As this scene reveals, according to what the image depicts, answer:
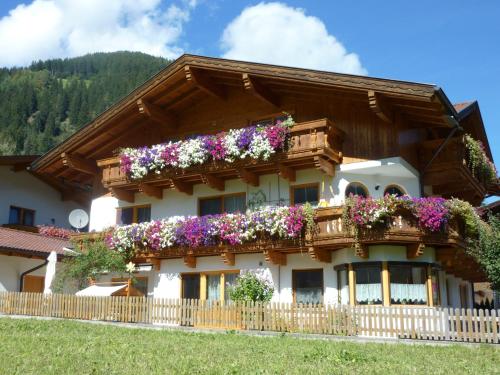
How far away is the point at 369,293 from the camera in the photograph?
1917 cm

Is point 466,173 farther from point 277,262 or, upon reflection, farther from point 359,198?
point 277,262

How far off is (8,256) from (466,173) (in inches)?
677

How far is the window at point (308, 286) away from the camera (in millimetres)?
20484

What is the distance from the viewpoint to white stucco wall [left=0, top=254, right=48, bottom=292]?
23.7 meters

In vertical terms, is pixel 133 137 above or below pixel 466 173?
above

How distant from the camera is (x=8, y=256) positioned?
78.8 ft

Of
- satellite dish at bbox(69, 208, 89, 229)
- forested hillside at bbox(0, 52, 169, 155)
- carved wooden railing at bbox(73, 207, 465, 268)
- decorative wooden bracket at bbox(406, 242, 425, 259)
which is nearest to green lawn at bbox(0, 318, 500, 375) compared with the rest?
carved wooden railing at bbox(73, 207, 465, 268)

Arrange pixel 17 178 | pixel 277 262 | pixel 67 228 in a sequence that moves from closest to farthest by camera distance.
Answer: pixel 277 262 < pixel 17 178 < pixel 67 228

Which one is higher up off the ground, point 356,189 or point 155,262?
point 356,189

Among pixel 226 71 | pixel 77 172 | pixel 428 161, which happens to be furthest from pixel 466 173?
pixel 77 172

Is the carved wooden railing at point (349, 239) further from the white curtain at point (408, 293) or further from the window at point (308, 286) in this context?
the white curtain at point (408, 293)

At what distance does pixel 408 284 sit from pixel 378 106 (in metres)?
5.57

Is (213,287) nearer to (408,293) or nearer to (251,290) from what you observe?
(251,290)

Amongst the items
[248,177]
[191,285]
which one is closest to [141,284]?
[191,285]
